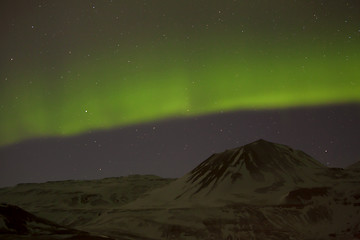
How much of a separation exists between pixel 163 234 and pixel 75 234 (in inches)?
1660

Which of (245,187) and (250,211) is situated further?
(245,187)

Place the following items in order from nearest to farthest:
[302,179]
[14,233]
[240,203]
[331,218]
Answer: [14,233]
[331,218]
[240,203]
[302,179]

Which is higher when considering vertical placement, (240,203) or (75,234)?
(75,234)

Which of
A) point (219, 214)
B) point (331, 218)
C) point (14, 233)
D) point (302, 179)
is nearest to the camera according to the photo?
point (14, 233)

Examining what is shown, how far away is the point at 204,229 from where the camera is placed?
132375 mm

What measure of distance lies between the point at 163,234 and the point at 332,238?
47499mm

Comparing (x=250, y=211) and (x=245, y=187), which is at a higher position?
(x=245, y=187)

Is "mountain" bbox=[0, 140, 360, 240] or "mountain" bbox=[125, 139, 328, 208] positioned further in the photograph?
"mountain" bbox=[125, 139, 328, 208]

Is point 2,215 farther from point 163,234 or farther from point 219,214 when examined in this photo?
point 219,214

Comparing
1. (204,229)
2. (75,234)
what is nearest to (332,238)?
(204,229)

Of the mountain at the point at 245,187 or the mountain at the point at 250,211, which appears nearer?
the mountain at the point at 250,211

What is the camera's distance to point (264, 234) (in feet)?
419

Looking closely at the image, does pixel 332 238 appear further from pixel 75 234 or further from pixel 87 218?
pixel 87 218

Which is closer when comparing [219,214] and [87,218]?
[219,214]
